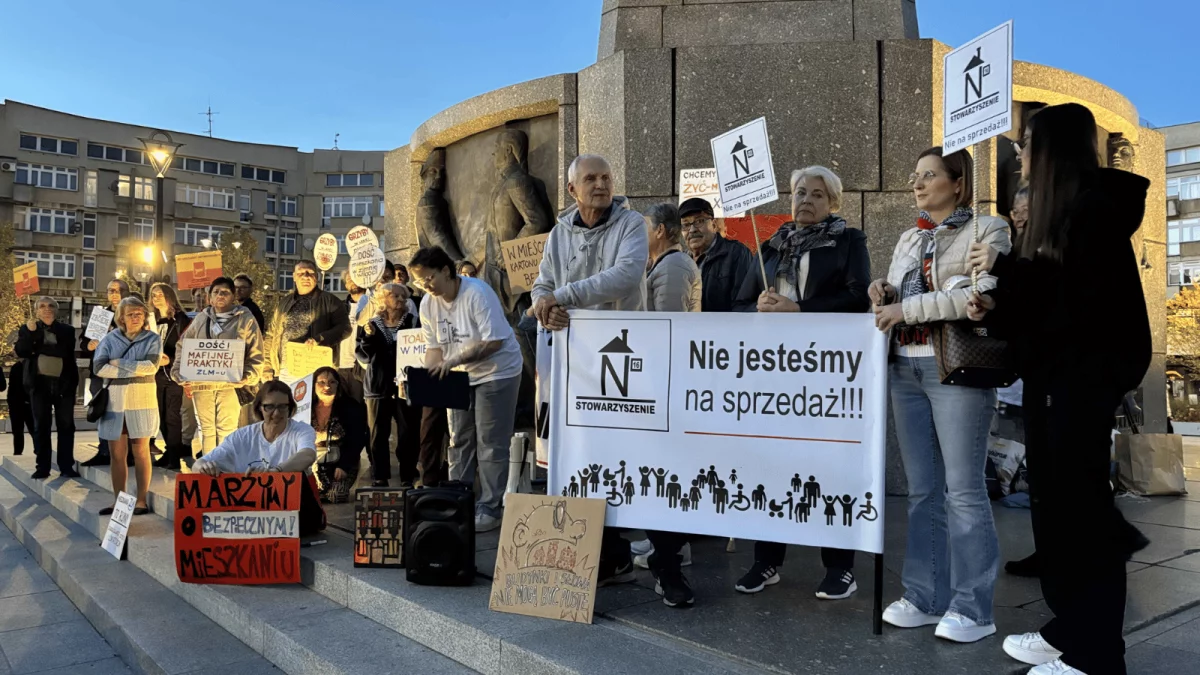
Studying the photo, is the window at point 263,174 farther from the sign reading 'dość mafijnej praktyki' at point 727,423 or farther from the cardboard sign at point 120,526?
the sign reading 'dość mafijnej praktyki' at point 727,423

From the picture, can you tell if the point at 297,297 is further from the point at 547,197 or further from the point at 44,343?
the point at 44,343

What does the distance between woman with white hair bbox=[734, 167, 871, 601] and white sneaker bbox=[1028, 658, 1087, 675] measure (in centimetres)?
98

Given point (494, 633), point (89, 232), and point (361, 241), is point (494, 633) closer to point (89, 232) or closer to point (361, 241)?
point (361, 241)

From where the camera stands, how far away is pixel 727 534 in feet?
11.4

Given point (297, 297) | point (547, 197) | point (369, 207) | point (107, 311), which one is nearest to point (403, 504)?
point (547, 197)

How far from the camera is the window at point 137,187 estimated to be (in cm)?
5328

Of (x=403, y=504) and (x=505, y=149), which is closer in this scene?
(x=403, y=504)

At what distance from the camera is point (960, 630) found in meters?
3.03

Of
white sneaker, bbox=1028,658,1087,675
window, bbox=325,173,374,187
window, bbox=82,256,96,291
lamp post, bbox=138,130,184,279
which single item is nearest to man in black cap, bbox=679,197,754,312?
white sneaker, bbox=1028,658,1087,675

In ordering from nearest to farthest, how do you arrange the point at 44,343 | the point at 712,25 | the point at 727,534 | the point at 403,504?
the point at 727,534, the point at 403,504, the point at 712,25, the point at 44,343

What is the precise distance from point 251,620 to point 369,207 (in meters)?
59.7

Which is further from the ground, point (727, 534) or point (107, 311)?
point (107, 311)

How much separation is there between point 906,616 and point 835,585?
399mm

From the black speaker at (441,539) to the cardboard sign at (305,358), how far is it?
154 inches
